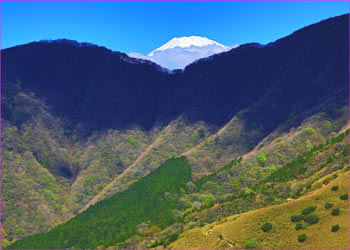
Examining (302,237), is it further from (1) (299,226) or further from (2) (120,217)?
(2) (120,217)

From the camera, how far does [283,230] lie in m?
61.4

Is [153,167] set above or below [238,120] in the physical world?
below

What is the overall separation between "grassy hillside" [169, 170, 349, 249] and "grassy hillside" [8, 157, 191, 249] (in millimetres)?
32611

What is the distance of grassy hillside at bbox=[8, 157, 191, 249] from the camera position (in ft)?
387

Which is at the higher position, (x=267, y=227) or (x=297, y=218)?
(x=297, y=218)

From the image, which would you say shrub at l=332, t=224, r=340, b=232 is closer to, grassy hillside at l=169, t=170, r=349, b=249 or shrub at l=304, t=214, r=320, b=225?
grassy hillside at l=169, t=170, r=349, b=249

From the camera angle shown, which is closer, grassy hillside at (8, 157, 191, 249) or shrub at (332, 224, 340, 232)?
shrub at (332, 224, 340, 232)

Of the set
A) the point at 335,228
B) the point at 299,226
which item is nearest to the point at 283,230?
the point at 299,226

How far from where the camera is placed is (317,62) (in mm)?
194875

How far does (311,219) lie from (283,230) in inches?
198

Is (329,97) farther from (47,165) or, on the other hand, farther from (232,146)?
(47,165)

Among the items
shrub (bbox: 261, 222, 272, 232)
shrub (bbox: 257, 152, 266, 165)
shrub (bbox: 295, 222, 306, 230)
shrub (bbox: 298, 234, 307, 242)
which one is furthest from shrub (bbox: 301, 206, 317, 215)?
shrub (bbox: 257, 152, 266, 165)

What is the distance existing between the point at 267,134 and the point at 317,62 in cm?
5481

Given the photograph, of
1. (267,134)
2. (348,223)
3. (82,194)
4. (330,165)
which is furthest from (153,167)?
(348,223)
